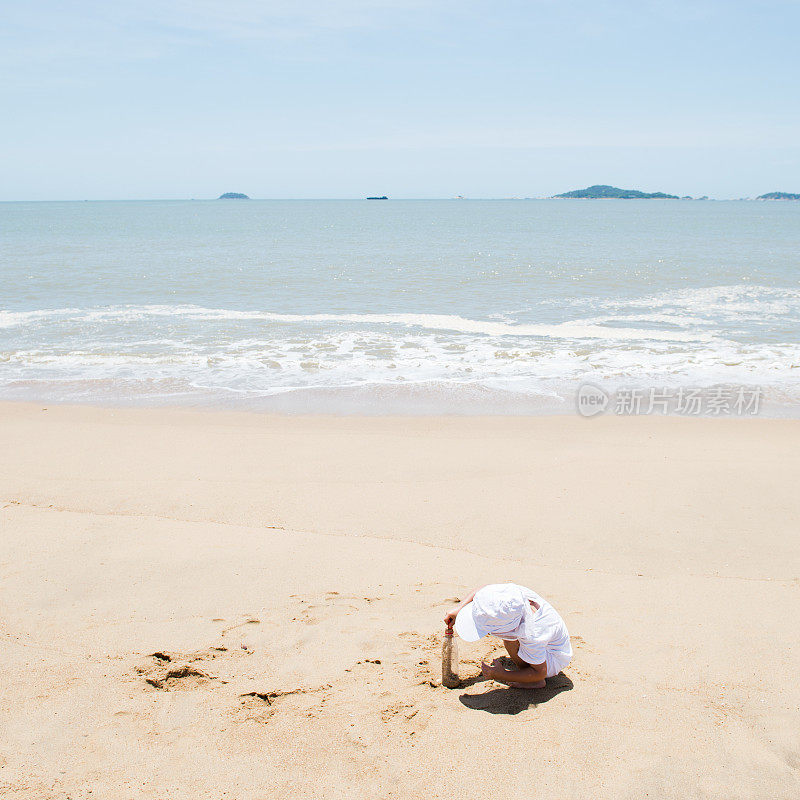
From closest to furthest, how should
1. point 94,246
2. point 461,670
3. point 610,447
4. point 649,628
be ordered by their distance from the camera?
1. point 461,670
2. point 649,628
3. point 610,447
4. point 94,246

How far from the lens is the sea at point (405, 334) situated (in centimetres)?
1020

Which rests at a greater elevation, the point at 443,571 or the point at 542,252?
the point at 542,252

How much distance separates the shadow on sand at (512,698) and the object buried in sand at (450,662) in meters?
0.09

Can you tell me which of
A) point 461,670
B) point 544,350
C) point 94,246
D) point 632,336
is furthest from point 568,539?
point 94,246

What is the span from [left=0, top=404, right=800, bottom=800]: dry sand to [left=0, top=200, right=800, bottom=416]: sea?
2526mm

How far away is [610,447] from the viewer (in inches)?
298

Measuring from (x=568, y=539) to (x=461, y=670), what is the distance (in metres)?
2.03

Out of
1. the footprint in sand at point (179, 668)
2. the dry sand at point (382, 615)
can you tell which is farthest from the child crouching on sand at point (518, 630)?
the footprint in sand at point (179, 668)

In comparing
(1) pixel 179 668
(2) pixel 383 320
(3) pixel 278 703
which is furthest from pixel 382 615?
(2) pixel 383 320

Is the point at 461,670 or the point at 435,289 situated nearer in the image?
the point at 461,670

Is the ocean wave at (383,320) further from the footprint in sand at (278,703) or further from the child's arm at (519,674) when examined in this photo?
the footprint in sand at (278,703)

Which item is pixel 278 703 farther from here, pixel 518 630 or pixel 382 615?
pixel 518 630

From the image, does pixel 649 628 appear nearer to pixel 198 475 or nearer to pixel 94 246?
pixel 198 475

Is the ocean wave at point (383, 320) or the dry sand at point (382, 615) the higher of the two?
the ocean wave at point (383, 320)
